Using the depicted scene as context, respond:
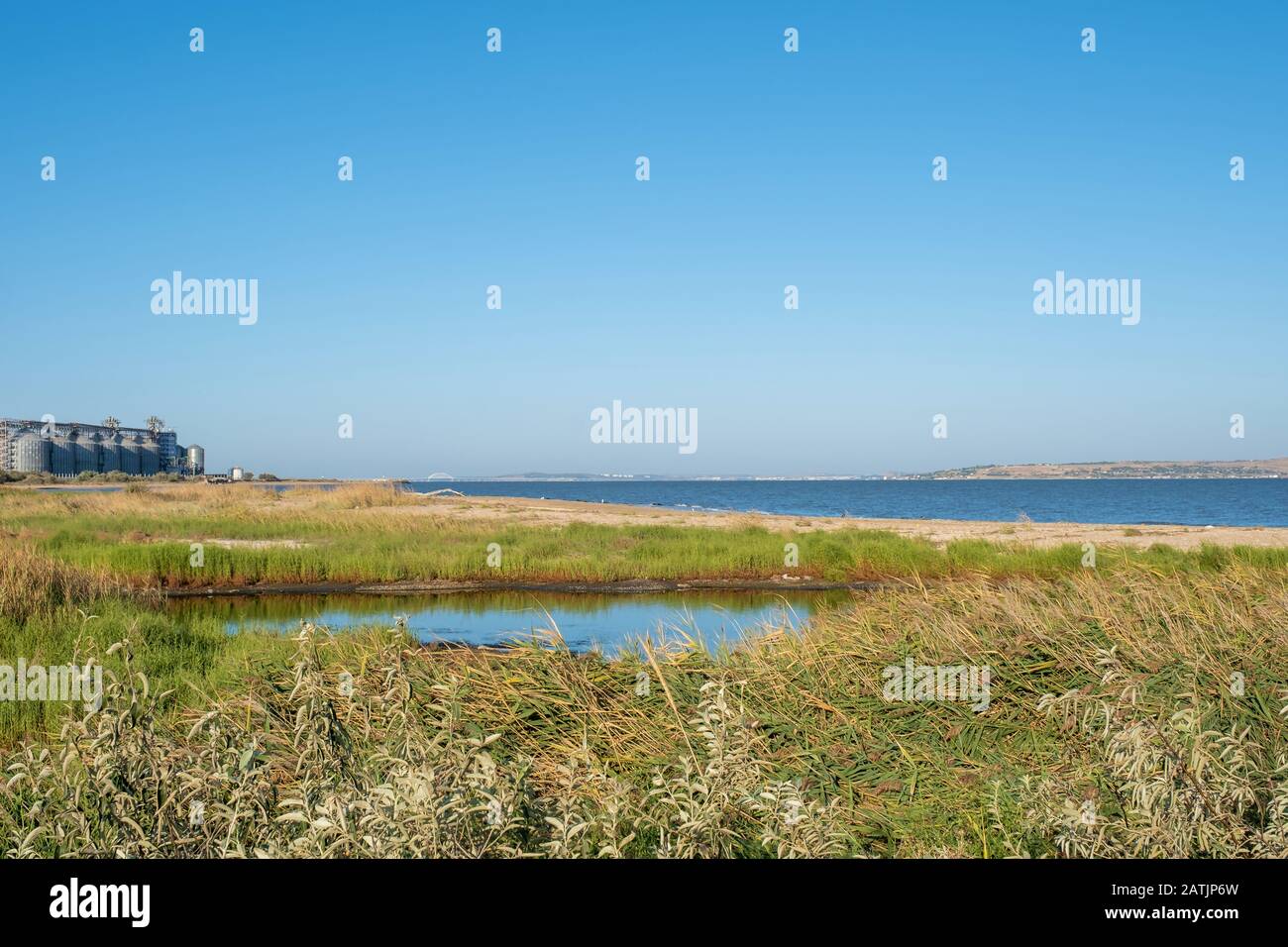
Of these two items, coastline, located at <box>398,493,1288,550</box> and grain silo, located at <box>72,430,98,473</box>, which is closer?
coastline, located at <box>398,493,1288,550</box>

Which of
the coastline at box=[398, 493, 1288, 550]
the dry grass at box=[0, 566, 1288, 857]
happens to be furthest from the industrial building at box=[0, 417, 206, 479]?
the dry grass at box=[0, 566, 1288, 857]

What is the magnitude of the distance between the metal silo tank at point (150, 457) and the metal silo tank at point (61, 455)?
15427 millimetres

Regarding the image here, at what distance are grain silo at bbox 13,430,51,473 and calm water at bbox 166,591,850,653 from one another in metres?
119

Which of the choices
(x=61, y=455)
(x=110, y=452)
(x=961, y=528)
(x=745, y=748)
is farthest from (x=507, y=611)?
(x=110, y=452)

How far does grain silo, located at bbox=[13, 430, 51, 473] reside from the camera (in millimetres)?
116750

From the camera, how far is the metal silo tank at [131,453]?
136 meters

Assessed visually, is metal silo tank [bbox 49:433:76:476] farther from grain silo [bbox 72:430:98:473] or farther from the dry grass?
the dry grass

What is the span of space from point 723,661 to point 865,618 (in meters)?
1.97

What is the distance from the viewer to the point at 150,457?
466ft

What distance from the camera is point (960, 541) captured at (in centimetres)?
2673

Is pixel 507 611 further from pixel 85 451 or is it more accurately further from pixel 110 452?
pixel 110 452

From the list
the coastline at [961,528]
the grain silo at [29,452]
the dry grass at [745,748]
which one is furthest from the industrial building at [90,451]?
the dry grass at [745,748]
